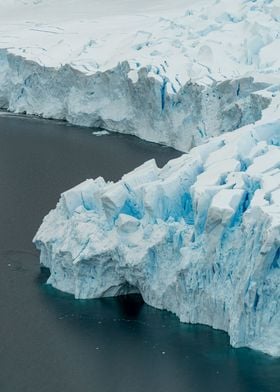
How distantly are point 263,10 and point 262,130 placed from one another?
1080 cm

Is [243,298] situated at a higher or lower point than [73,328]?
higher

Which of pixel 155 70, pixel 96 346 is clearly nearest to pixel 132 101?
pixel 155 70

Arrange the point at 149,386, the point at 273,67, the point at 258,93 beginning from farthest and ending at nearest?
the point at 273,67 < the point at 258,93 < the point at 149,386

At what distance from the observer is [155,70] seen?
966 inches

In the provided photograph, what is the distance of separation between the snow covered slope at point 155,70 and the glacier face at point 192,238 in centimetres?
587

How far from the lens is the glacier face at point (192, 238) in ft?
45.1

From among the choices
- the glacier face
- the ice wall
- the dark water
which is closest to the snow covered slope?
the ice wall

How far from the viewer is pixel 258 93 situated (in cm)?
2134

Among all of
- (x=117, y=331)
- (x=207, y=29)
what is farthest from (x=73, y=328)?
(x=207, y=29)

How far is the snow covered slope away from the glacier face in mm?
5872

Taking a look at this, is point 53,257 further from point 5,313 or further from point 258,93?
point 258,93

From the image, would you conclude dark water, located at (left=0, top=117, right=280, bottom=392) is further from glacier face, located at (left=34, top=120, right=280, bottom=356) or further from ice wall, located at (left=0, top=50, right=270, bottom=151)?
ice wall, located at (left=0, top=50, right=270, bottom=151)

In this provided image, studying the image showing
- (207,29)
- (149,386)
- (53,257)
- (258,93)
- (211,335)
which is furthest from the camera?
(207,29)

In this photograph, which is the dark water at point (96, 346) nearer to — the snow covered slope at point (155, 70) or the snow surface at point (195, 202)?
the snow surface at point (195, 202)
